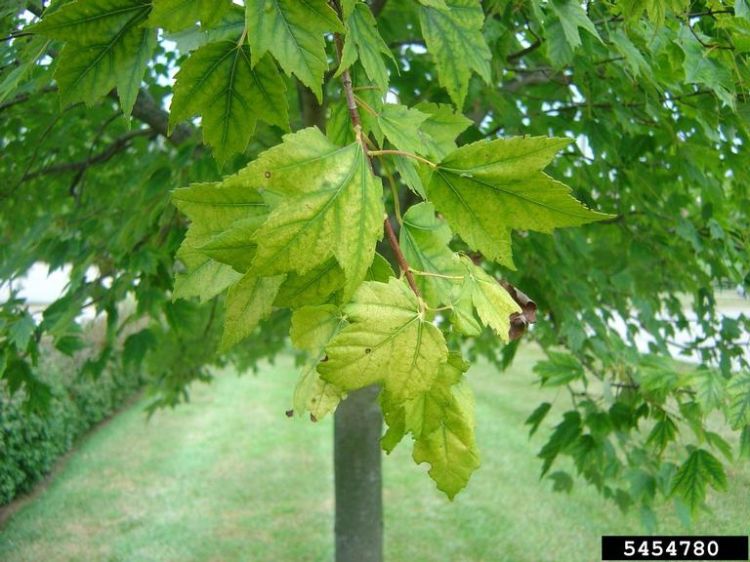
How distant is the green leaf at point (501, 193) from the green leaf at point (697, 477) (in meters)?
1.66

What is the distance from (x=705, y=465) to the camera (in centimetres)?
209

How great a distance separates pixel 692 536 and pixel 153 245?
2.95 metres

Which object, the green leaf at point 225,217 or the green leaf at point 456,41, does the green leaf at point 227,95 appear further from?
the green leaf at point 456,41

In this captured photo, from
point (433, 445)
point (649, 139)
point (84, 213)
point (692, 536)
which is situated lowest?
point (692, 536)

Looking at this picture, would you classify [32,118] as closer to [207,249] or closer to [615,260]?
[207,249]

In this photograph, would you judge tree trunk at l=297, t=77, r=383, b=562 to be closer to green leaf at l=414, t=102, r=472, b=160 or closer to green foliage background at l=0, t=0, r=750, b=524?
green foliage background at l=0, t=0, r=750, b=524

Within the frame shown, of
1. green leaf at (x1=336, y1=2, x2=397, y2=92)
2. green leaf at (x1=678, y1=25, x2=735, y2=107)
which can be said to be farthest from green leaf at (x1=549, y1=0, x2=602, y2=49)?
green leaf at (x1=336, y1=2, x2=397, y2=92)

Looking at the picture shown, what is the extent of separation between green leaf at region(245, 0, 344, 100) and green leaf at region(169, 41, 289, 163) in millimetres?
68

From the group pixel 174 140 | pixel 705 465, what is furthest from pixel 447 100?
pixel 705 465

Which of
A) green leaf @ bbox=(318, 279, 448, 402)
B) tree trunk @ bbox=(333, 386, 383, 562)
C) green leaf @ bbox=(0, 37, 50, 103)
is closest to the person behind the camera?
green leaf @ bbox=(318, 279, 448, 402)

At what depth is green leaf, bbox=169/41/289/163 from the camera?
85 cm

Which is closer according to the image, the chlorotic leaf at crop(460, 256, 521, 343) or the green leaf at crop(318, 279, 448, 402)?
Answer: the green leaf at crop(318, 279, 448, 402)

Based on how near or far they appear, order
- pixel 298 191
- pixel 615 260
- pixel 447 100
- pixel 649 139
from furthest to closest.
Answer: pixel 615 260 < pixel 649 139 < pixel 447 100 < pixel 298 191

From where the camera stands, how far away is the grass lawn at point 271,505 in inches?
162
